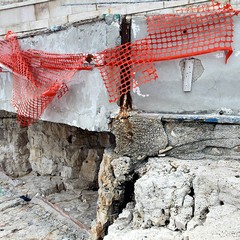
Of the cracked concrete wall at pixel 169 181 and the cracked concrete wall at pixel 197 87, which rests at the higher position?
the cracked concrete wall at pixel 197 87

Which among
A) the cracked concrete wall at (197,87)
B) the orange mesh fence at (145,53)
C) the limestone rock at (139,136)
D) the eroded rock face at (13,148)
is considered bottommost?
the eroded rock face at (13,148)

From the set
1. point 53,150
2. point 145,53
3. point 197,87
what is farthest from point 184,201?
point 53,150

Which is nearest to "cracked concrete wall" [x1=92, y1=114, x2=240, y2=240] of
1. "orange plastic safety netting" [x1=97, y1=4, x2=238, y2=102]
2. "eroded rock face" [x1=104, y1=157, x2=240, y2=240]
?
"eroded rock face" [x1=104, y1=157, x2=240, y2=240]

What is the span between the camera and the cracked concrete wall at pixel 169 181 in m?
2.62

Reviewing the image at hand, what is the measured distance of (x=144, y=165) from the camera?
3338 millimetres

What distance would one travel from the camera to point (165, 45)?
3.25m

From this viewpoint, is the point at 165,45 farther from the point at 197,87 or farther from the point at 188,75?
the point at 197,87

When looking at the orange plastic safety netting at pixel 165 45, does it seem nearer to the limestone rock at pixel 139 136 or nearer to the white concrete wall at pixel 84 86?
the white concrete wall at pixel 84 86

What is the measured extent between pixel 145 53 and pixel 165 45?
0.70ft

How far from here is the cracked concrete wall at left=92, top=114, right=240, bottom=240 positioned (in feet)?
8.61

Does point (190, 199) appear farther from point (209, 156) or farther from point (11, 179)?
point (11, 179)

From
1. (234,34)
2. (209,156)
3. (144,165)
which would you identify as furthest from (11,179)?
(234,34)

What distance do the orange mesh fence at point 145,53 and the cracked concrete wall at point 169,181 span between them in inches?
18.3

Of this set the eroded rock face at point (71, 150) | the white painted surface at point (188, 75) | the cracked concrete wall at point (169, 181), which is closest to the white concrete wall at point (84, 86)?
the cracked concrete wall at point (169, 181)
